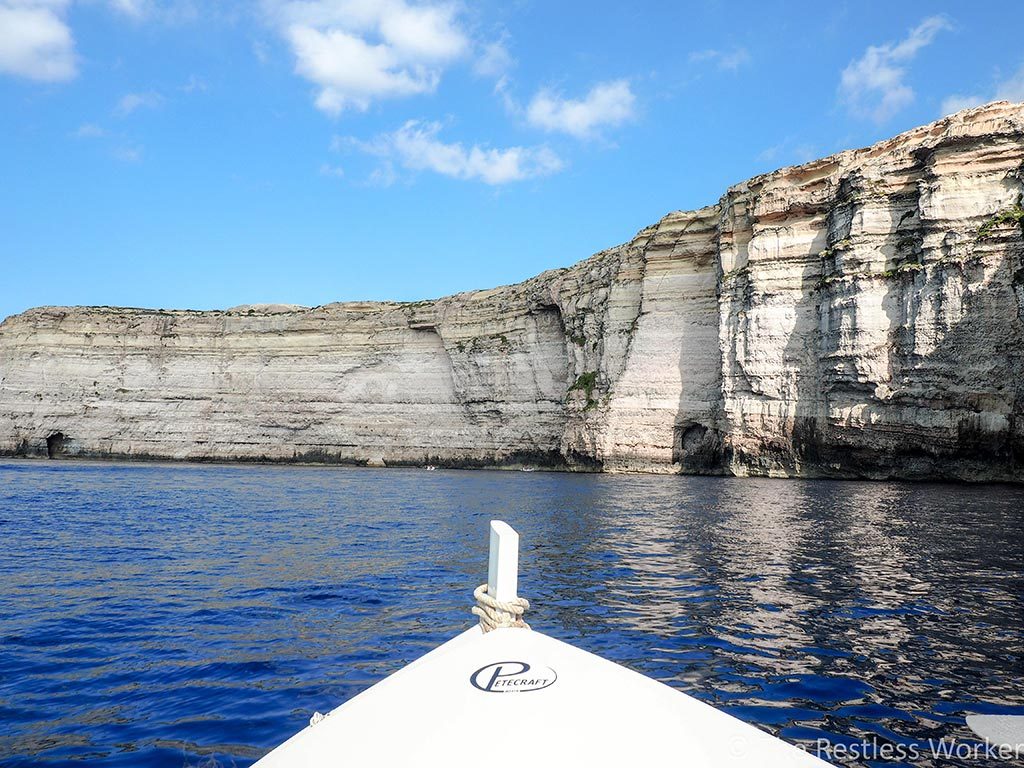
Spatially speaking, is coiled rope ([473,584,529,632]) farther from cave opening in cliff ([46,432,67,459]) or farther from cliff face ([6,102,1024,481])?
cave opening in cliff ([46,432,67,459])

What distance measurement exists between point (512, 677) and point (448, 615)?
7762mm

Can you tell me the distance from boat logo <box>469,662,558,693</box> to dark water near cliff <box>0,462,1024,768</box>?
3.89m

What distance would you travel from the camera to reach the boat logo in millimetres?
3346

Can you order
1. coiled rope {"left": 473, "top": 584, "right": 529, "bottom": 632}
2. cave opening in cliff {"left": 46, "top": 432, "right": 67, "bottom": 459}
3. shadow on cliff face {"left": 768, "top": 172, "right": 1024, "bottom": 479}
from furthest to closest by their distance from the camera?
1. cave opening in cliff {"left": 46, "top": 432, "right": 67, "bottom": 459}
2. shadow on cliff face {"left": 768, "top": 172, "right": 1024, "bottom": 479}
3. coiled rope {"left": 473, "top": 584, "right": 529, "bottom": 632}

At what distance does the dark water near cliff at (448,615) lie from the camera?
7016 millimetres

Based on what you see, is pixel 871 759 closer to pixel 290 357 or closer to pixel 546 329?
pixel 546 329

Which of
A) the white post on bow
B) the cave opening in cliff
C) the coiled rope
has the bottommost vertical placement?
the cave opening in cliff

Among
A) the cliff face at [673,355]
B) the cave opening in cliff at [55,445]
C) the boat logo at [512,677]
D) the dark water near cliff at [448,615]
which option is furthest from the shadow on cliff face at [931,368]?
the cave opening in cliff at [55,445]

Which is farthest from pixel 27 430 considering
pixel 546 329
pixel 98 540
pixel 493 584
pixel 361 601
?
pixel 493 584

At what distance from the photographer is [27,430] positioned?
257 feet

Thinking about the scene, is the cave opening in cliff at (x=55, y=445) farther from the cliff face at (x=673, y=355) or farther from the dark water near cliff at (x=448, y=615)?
the dark water near cliff at (x=448, y=615)

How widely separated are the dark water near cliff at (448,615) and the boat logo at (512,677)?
3.89 m

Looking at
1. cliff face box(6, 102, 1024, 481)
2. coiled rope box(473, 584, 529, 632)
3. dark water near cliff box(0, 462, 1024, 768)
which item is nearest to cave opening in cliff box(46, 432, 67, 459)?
cliff face box(6, 102, 1024, 481)

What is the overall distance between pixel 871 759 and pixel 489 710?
4.52 meters
